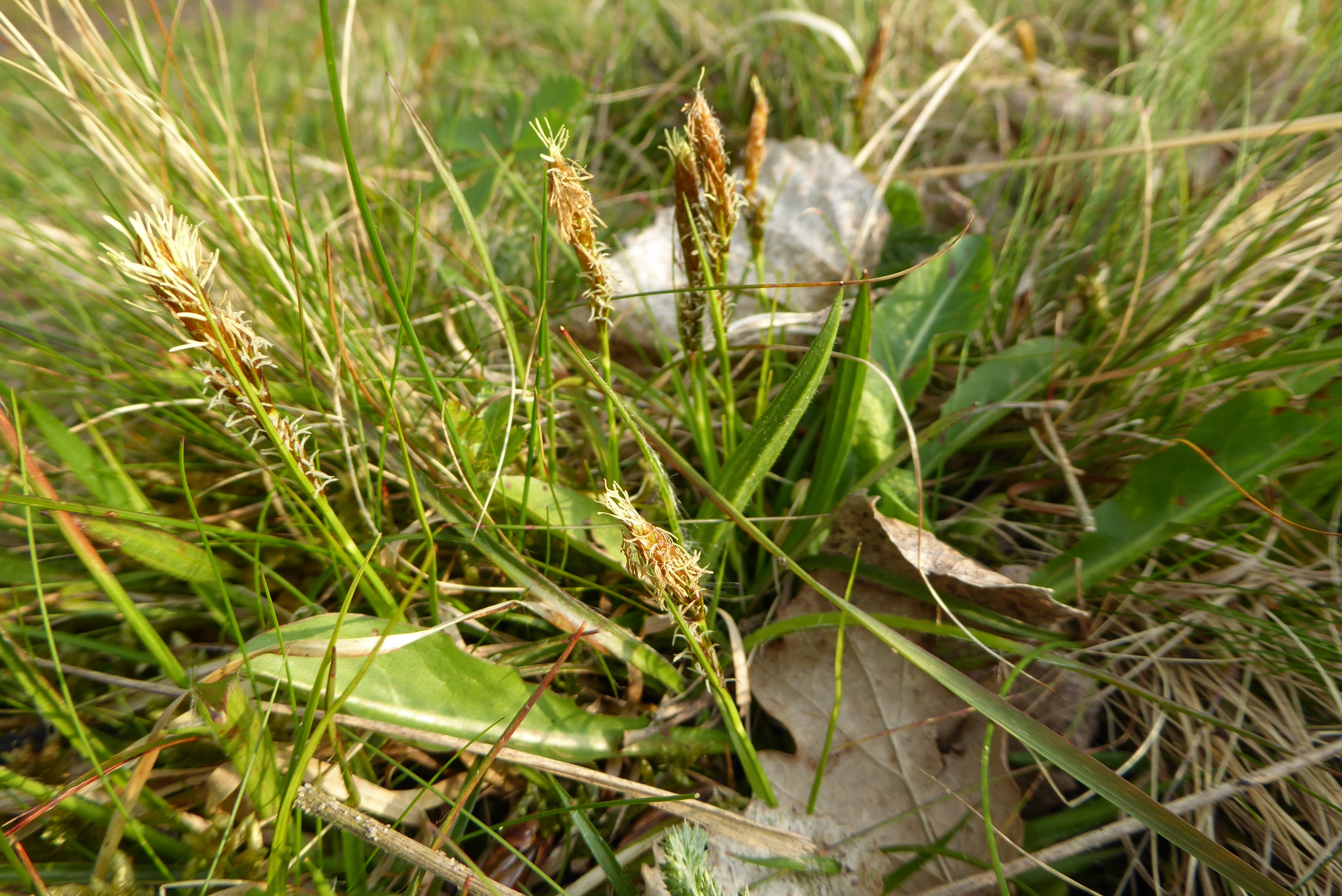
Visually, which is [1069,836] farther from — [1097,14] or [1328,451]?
[1097,14]

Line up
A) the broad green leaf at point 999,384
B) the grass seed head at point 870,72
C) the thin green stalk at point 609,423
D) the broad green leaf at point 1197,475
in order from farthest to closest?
1. the grass seed head at point 870,72
2. the broad green leaf at point 999,384
3. the broad green leaf at point 1197,475
4. the thin green stalk at point 609,423

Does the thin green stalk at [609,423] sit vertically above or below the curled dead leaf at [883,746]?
above

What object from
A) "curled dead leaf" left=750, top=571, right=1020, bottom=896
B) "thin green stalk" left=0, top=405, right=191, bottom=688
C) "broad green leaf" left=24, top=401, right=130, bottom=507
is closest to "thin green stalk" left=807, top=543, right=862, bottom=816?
"curled dead leaf" left=750, top=571, right=1020, bottom=896

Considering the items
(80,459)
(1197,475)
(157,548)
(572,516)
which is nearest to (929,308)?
(1197,475)

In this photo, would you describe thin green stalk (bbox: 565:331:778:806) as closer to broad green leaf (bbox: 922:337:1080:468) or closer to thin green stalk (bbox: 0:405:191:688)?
broad green leaf (bbox: 922:337:1080:468)

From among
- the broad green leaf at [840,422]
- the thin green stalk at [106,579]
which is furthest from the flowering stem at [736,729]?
the thin green stalk at [106,579]

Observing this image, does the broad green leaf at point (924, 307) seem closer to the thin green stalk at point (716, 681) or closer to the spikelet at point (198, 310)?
the thin green stalk at point (716, 681)

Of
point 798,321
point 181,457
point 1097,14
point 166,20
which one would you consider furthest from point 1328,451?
point 166,20

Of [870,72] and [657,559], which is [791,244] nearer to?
[870,72]
